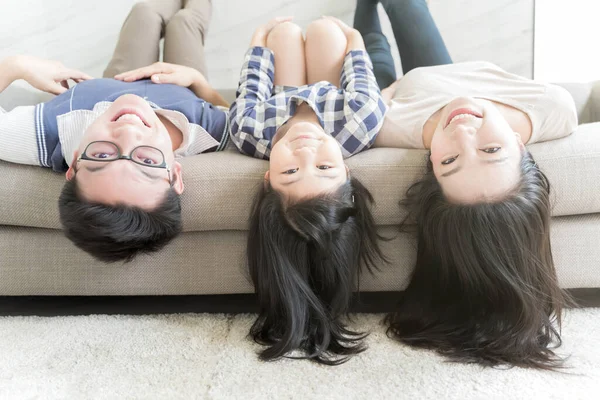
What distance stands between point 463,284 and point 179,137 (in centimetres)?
A: 81

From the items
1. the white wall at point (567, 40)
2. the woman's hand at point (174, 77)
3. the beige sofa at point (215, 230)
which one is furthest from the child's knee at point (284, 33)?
the white wall at point (567, 40)

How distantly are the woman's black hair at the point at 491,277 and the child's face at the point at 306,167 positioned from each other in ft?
0.61

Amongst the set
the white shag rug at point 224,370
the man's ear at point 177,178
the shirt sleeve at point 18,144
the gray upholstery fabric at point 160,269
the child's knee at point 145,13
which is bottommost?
the white shag rug at point 224,370

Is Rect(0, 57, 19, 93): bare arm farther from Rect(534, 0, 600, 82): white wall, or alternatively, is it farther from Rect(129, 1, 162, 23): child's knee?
Rect(534, 0, 600, 82): white wall

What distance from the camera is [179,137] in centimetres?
132

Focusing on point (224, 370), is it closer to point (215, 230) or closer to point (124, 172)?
point (215, 230)

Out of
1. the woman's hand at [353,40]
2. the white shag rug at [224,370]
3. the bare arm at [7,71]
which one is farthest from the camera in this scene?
the woman's hand at [353,40]

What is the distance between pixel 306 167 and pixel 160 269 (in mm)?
431

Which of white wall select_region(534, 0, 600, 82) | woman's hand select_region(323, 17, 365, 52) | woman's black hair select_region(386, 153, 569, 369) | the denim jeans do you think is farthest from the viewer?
white wall select_region(534, 0, 600, 82)

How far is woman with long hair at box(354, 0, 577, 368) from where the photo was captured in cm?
98

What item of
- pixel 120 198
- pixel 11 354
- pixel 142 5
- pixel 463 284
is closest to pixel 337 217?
pixel 463 284

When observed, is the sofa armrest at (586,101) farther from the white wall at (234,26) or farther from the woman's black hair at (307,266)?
the woman's black hair at (307,266)

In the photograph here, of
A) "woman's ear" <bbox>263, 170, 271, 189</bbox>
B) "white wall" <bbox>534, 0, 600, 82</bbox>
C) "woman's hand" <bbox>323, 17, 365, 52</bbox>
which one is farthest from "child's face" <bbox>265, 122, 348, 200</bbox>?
"white wall" <bbox>534, 0, 600, 82</bbox>

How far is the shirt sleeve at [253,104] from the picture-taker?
1263mm
